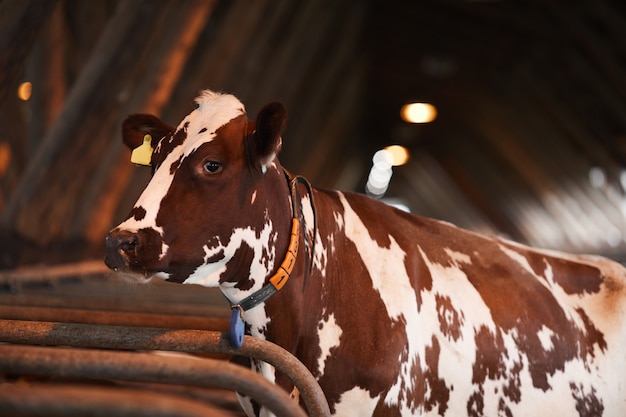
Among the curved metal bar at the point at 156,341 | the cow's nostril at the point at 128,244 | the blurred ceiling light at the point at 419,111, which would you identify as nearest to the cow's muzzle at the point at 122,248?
the cow's nostril at the point at 128,244

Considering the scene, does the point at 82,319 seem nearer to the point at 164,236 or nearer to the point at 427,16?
the point at 164,236

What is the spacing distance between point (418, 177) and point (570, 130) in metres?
13.3

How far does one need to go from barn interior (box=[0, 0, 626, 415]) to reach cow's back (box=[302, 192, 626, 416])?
→ 685 millimetres

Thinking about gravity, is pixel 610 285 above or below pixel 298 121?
above

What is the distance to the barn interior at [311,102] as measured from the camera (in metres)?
4.57

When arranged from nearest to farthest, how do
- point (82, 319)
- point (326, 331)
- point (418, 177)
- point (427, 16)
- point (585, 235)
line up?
point (326, 331) < point (82, 319) < point (427, 16) < point (585, 235) < point (418, 177)

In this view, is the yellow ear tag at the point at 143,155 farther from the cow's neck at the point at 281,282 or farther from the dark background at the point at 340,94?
the cow's neck at the point at 281,282

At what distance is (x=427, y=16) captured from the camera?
10422mm

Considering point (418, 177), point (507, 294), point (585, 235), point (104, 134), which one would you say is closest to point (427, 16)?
point (104, 134)

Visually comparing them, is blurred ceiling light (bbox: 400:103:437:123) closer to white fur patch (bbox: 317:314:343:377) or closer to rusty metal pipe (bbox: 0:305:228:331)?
rusty metal pipe (bbox: 0:305:228:331)

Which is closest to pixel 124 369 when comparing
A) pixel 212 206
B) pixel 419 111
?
pixel 212 206

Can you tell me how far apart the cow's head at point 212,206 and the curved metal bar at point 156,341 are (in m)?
0.17

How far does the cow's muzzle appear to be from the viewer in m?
1.86

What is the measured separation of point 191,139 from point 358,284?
696 mm
